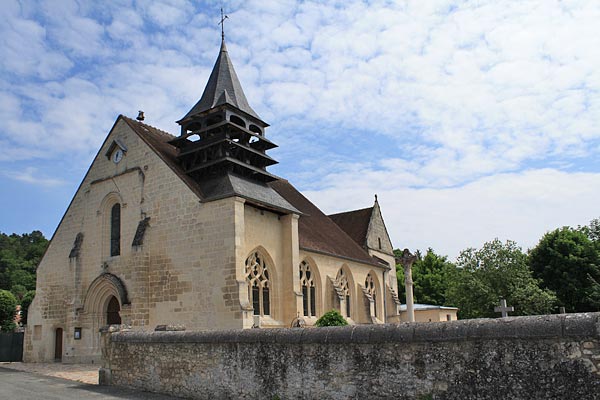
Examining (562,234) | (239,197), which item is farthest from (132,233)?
(562,234)

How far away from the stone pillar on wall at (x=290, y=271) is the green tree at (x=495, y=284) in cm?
1905

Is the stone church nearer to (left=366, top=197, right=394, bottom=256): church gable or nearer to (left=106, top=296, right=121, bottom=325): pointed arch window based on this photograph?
(left=106, top=296, right=121, bottom=325): pointed arch window

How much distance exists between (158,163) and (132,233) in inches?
121

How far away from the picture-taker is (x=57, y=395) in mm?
12258

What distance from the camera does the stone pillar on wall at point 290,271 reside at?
21.1 meters

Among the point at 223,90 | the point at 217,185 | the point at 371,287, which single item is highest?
the point at 223,90

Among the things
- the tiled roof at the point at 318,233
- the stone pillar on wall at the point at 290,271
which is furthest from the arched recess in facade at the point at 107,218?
the tiled roof at the point at 318,233

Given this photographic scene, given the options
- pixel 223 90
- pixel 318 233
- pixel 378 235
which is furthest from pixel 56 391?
pixel 378 235

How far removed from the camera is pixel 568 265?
38844 mm

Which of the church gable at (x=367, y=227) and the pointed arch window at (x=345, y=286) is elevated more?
the church gable at (x=367, y=227)

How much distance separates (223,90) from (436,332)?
18245 mm

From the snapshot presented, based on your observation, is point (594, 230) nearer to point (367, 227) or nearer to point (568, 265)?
point (568, 265)

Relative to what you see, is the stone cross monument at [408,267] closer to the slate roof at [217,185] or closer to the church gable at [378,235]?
the slate roof at [217,185]

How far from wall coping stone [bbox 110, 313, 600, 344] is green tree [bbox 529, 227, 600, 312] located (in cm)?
3274
